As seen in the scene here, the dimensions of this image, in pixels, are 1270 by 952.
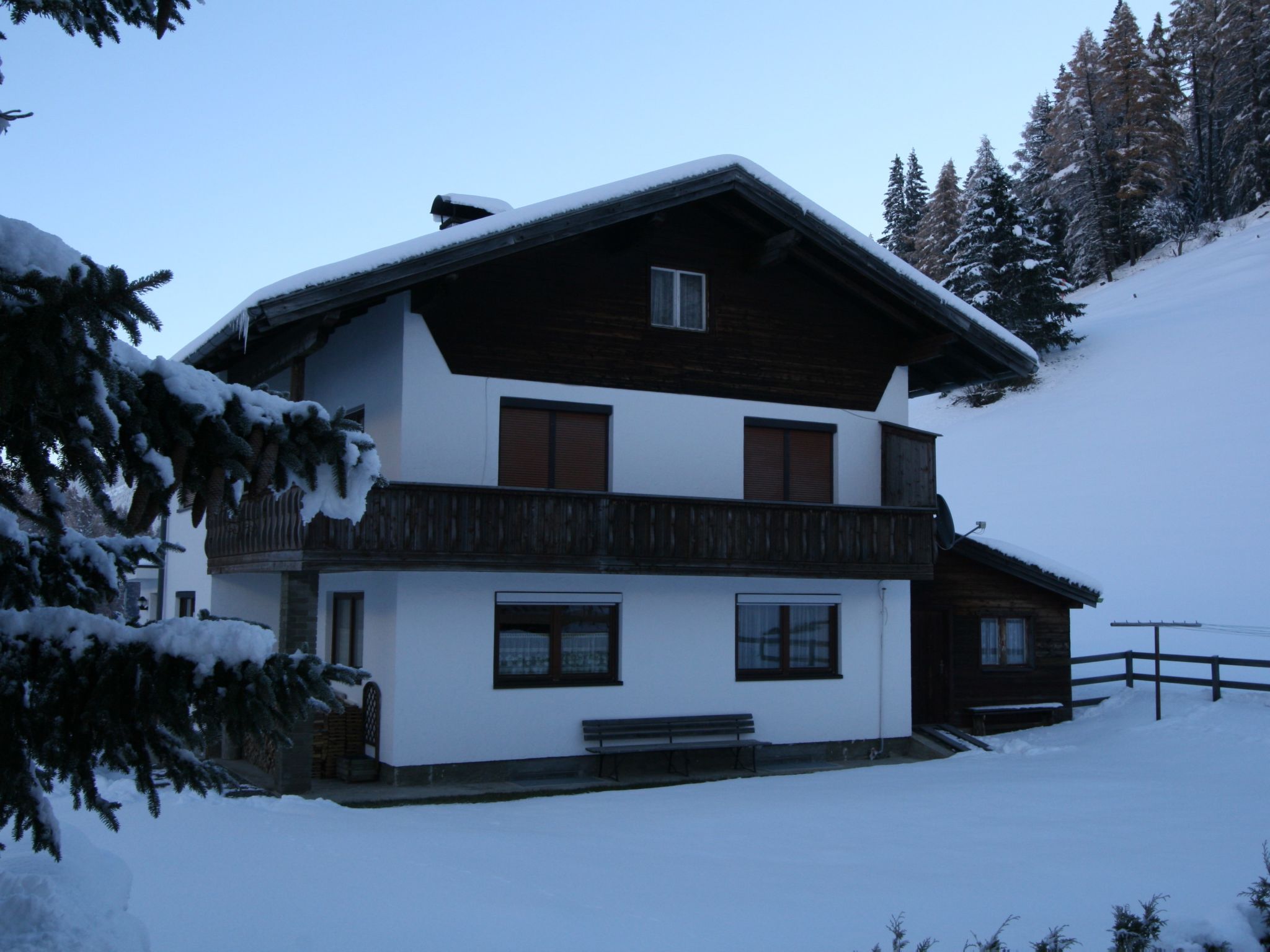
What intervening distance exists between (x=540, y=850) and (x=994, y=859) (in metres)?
4.10

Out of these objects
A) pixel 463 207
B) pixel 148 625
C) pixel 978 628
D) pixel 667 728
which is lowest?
A: pixel 667 728

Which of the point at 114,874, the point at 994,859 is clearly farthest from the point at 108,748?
the point at 994,859

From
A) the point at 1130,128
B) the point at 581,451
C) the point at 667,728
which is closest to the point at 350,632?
the point at 581,451

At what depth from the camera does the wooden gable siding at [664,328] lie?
52.9ft

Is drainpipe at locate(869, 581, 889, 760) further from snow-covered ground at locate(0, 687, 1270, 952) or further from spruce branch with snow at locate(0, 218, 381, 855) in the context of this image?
spruce branch with snow at locate(0, 218, 381, 855)

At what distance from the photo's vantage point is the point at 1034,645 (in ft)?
68.8

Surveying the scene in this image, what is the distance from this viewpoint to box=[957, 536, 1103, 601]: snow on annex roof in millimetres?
20406

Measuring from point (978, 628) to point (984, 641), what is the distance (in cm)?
30

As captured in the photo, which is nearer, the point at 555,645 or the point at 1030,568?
the point at 555,645

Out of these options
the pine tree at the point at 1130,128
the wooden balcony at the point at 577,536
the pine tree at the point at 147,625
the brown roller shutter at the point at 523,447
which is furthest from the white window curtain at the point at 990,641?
the pine tree at the point at 1130,128

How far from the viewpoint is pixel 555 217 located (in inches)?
612

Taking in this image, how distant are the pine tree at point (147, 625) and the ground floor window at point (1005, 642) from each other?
1844cm

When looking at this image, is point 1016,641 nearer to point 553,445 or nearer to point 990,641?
point 990,641

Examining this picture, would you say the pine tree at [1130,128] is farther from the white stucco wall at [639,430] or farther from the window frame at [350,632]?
the window frame at [350,632]
